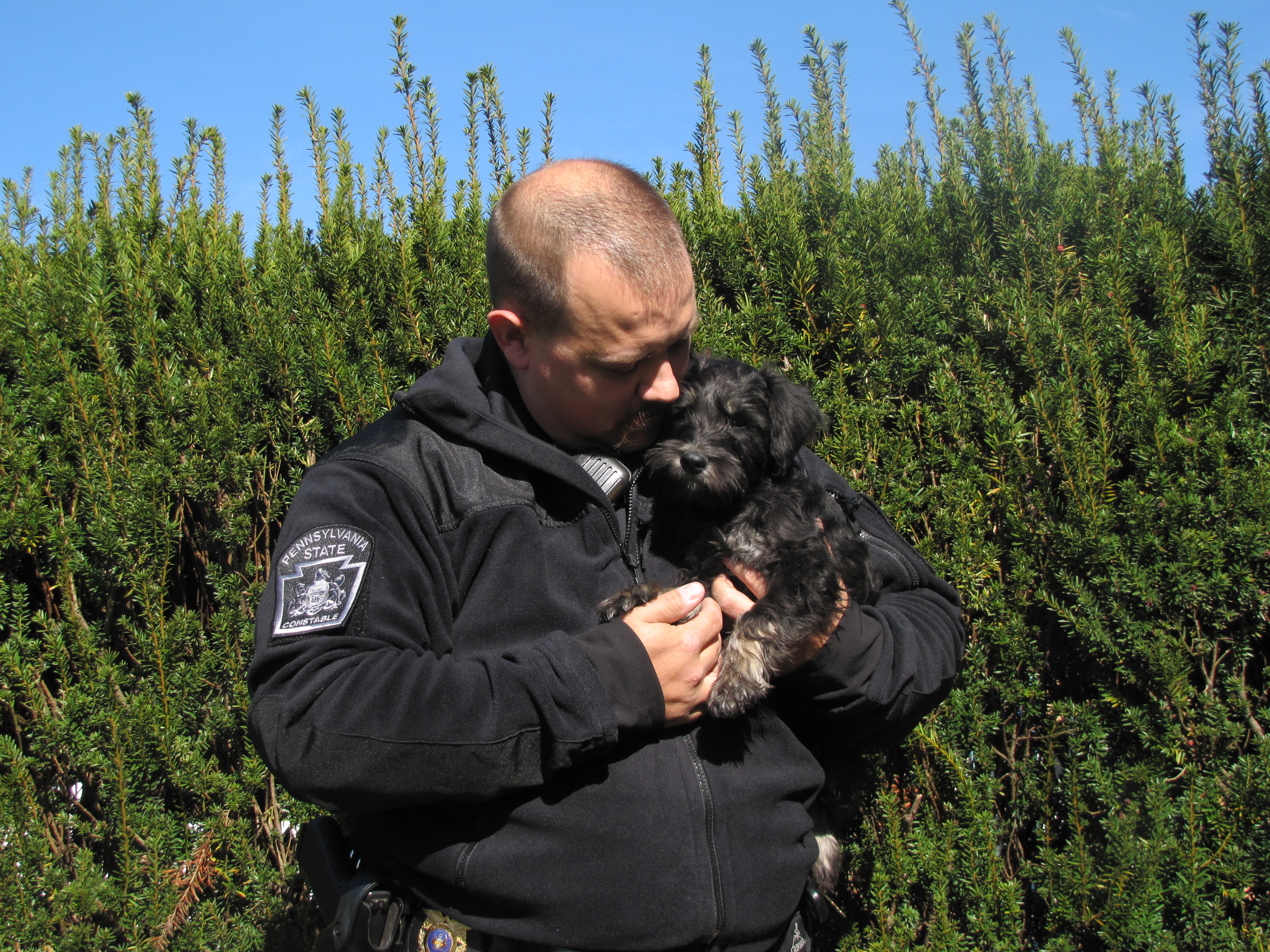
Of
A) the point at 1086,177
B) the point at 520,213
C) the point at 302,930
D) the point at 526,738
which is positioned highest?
the point at 1086,177

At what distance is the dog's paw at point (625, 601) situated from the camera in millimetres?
2301

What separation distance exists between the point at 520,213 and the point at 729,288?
1.82 meters

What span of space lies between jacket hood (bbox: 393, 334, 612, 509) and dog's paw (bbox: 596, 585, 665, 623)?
259 millimetres

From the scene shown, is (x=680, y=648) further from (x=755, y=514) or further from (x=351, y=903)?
(x=351, y=903)

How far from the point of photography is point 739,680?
2.33 m

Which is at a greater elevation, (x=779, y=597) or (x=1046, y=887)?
(x=779, y=597)

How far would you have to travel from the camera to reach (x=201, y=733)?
346 cm

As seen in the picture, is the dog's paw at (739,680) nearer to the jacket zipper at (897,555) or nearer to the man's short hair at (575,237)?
the jacket zipper at (897,555)

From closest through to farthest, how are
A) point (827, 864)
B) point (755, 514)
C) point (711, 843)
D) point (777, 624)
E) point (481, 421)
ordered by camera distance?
point (711, 843), point (481, 421), point (777, 624), point (755, 514), point (827, 864)

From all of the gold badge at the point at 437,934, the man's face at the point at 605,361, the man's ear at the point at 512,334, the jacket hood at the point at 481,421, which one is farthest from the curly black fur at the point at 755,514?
the gold badge at the point at 437,934

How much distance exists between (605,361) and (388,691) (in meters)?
1.03

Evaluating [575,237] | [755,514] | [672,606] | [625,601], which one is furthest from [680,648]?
[575,237]

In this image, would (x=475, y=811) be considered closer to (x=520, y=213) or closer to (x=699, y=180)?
(x=520, y=213)

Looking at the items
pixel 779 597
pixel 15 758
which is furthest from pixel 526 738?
pixel 15 758
